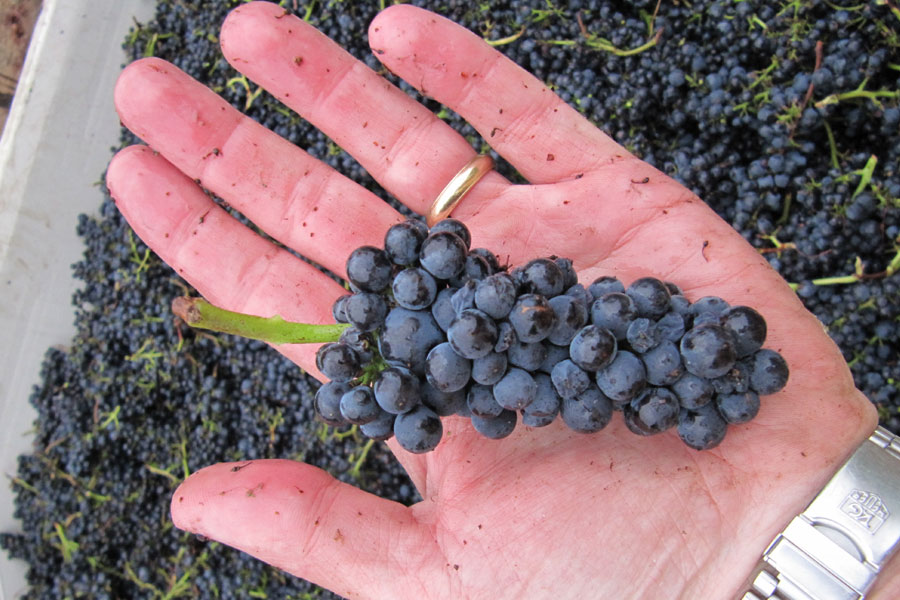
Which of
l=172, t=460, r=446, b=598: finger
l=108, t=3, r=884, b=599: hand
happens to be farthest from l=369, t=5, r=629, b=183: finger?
l=172, t=460, r=446, b=598: finger

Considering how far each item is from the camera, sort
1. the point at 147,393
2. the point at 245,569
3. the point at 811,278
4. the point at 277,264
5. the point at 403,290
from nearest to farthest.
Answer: the point at 403,290, the point at 277,264, the point at 811,278, the point at 245,569, the point at 147,393

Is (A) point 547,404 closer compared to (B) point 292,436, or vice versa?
(A) point 547,404

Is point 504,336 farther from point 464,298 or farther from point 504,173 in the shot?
point 504,173

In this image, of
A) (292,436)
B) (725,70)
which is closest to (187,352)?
(292,436)

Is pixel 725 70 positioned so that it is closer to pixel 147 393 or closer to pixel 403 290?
pixel 403 290

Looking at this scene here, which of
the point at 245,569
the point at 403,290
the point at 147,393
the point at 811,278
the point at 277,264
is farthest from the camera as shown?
the point at 147,393

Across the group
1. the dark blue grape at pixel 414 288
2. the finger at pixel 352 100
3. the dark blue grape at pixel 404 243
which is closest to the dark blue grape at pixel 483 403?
the dark blue grape at pixel 414 288

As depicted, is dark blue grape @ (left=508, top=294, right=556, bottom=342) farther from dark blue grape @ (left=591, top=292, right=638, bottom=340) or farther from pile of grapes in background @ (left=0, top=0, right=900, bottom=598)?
pile of grapes in background @ (left=0, top=0, right=900, bottom=598)
